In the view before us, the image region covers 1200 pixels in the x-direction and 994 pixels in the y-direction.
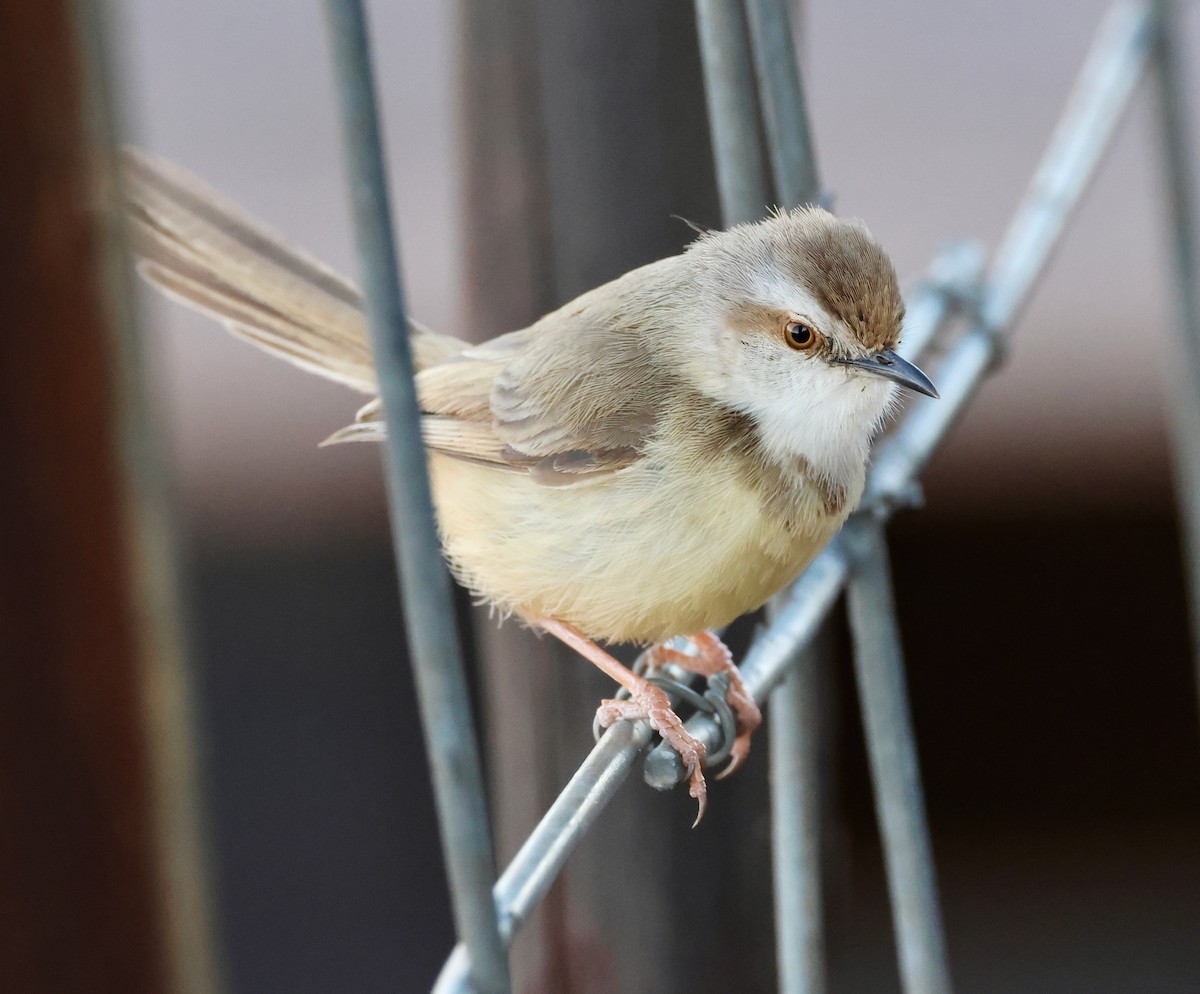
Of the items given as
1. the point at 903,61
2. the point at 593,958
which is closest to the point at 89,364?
the point at 593,958

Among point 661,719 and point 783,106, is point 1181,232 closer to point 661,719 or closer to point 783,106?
point 783,106

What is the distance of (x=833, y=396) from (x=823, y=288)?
0.13 m

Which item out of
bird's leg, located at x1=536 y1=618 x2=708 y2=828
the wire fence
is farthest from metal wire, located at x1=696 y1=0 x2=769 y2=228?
bird's leg, located at x1=536 y1=618 x2=708 y2=828

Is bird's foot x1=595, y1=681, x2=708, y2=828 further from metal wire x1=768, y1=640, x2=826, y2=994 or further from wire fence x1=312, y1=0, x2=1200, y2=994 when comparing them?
metal wire x1=768, y1=640, x2=826, y2=994

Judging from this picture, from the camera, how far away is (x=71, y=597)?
56 cm

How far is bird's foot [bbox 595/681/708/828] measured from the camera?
1136 mm

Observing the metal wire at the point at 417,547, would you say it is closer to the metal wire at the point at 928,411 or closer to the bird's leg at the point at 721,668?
the metal wire at the point at 928,411

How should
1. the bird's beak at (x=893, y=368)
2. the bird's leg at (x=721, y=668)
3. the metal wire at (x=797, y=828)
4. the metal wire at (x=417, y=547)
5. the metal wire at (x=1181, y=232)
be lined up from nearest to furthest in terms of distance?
the metal wire at (x=417, y=547) < the bird's beak at (x=893, y=368) < the bird's leg at (x=721, y=668) < the metal wire at (x=797, y=828) < the metal wire at (x=1181, y=232)

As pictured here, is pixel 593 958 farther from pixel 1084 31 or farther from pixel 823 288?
pixel 1084 31

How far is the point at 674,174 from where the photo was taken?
1.10 m

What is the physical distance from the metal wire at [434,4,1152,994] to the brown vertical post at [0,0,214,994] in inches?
11.0

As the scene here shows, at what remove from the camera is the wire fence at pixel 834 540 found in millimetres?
708

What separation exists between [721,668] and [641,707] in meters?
0.21

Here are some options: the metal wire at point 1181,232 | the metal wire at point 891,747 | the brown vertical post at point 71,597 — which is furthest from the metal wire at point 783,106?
the metal wire at point 1181,232
